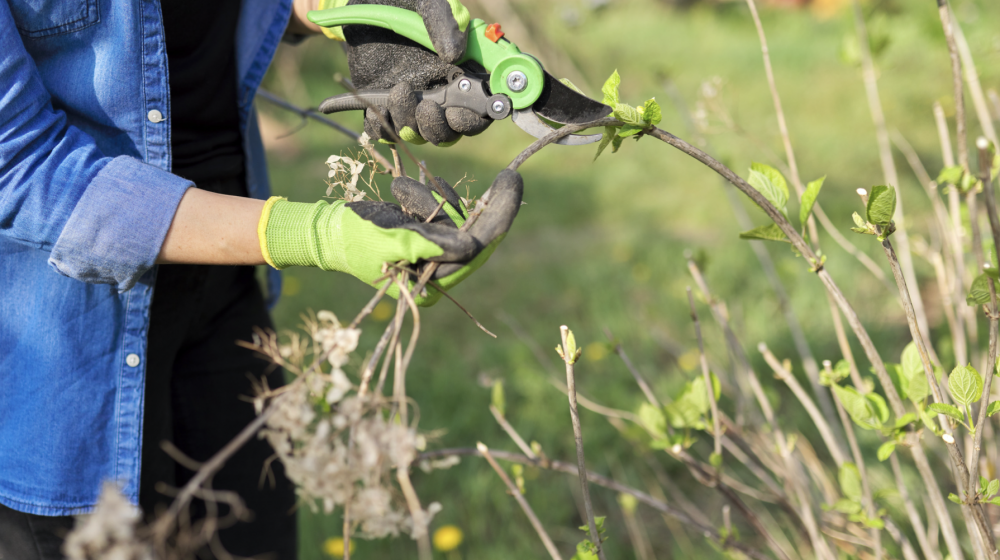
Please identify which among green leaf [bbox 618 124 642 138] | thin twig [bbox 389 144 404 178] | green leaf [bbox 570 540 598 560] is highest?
green leaf [bbox 618 124 642 138]

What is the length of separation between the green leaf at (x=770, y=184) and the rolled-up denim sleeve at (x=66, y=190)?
0.90 m

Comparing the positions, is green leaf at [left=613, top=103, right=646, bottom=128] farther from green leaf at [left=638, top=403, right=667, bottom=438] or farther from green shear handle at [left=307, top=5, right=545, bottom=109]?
green leaf at [left=638, top=403, right=667, bottom=438]

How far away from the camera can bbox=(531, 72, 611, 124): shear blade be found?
3.89 feet

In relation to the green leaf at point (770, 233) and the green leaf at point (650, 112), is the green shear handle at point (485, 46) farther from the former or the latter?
the green leaf at point (770, 233)

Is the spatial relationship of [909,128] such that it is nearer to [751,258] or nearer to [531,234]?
[751,258]

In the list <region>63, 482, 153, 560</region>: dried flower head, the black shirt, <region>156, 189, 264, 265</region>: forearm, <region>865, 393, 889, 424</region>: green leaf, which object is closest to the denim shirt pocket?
the black shirt

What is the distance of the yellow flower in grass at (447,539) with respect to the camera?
189cm

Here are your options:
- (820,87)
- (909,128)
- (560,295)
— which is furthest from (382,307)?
(820,87)

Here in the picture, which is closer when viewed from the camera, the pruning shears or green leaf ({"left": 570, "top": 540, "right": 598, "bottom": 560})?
green leaf ({"left": 570, "top": 540, "right": 598, "bottom": 560})

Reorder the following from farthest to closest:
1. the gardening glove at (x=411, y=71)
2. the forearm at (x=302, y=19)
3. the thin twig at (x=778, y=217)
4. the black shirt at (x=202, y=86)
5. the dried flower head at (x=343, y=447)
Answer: the forearm at (x=302, y=19)
the black shirt at (x=202, y=86)
the gardening glove at (x=411, y=71)
the thin twig at (x=778, y=217)
the dried flower head at (x=343, y=447)

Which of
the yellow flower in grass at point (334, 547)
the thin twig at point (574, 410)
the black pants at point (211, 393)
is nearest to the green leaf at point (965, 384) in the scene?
the thin twig at point (574, 410)

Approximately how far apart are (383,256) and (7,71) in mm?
593

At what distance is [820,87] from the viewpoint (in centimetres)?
523

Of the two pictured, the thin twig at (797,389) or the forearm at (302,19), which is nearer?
the thin twig at (797,389)
